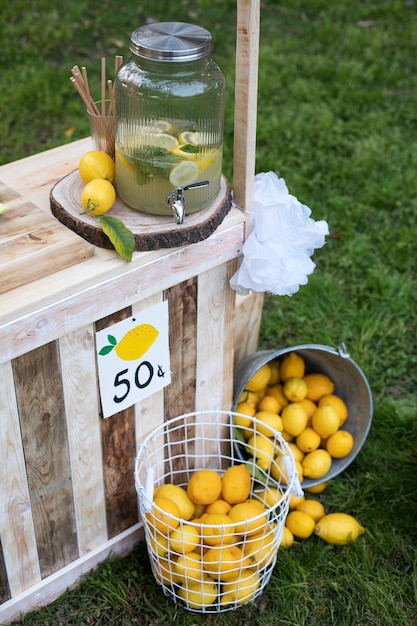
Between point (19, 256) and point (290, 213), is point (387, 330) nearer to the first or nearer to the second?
point (290, 213)

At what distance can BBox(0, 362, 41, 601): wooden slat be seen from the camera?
1630mm

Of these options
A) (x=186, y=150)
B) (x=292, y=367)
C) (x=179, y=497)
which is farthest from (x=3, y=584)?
(x=186, y=150)

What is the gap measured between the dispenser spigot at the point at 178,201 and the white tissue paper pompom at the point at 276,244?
24cm

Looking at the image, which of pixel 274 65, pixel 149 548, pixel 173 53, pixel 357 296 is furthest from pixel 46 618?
pixel 274 65

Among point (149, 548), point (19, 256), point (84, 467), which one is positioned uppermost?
point (19, 256)

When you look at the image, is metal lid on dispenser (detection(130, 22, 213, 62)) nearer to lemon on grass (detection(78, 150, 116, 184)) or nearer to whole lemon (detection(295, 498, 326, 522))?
lemon on grass (detection(78, 150, 116, 184))

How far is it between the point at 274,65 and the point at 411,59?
84cm

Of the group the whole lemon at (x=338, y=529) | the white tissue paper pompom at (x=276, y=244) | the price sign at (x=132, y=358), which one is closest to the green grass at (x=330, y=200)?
the whole lemon at (x=338, y=529)

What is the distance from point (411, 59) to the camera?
14.8 ft

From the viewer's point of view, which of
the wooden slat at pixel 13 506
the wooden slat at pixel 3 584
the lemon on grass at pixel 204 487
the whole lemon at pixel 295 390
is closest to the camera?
the wooden slat at pixel 13 506

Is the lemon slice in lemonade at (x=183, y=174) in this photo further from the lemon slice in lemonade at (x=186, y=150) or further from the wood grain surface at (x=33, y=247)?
the wood grain surface at (x=33, y=247)

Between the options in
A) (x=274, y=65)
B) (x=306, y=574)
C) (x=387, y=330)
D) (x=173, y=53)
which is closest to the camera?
(x=173, y=53)

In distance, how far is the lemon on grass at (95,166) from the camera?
1742 millimetres

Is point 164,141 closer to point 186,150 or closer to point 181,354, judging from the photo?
point 186,150
